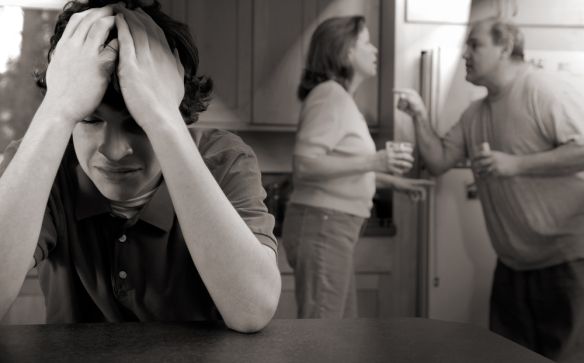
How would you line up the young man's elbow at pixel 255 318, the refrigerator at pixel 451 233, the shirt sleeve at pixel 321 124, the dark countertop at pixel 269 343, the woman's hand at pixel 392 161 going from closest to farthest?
the dark countertop at pixel 269 343 < the young man's elbow at pixel 255 318 < the shirt sleeve at pixel 321 124 < the woman's hand at pixel 392 161 < the refrigerator at pixel 451 233

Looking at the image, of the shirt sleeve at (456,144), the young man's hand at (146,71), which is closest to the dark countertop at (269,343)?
the young man's hand at (146,71)

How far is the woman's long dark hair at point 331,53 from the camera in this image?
1.87 metres

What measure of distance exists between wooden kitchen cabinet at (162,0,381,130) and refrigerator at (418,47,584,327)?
0.21 m

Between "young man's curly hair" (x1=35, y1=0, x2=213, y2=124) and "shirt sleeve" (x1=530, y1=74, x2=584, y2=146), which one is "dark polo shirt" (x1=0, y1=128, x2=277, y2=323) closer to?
"young man's curly hair" (x1=35, y1=0, x2=213, y2=124)

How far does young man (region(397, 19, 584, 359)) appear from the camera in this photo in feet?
6.09

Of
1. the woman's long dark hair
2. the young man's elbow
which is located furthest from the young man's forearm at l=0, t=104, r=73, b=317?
the woman's long dark hair

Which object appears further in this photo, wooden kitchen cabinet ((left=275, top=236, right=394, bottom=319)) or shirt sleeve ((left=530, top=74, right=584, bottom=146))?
wooden kitchen cabinet ((left=275, top=236, right=394, bottom=319))

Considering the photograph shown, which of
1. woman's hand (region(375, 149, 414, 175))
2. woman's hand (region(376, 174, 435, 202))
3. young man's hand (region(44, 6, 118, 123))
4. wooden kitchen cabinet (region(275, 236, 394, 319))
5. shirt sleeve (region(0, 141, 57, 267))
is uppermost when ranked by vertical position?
young man's hand (region(44, 6, 118, 123))

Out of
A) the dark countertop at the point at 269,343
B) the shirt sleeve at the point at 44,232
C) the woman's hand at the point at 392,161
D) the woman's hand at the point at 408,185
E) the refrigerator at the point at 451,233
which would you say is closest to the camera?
the dark countertop at the point at 269,343

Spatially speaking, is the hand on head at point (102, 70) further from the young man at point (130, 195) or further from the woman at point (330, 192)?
the woman at point (330, 192)

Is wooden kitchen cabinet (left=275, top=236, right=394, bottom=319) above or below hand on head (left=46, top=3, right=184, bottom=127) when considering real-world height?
below

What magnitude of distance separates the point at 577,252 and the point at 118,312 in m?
1.40

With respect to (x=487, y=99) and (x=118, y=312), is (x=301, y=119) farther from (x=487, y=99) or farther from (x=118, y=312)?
(x=118, y=312)

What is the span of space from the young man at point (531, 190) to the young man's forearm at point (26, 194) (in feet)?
4.57
